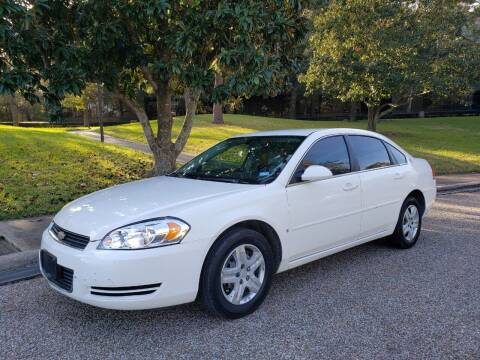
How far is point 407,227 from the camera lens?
569cm

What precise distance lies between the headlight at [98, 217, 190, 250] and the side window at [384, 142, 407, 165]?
128 inches

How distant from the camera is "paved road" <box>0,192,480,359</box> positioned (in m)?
3.29

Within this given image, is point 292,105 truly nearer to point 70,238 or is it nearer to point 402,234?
point 402,234

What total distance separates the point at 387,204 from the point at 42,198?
221 inches

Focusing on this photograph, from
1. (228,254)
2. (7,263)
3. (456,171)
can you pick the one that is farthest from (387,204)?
(456,171)

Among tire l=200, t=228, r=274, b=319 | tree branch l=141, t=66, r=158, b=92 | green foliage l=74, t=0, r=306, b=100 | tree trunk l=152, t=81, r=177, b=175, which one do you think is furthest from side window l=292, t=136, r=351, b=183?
tree trunk l=152, t=81, r=177, b=175

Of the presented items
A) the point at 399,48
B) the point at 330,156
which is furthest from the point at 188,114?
the point at 399,48

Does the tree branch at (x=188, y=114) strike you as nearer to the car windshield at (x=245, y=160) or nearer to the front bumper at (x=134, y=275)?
the car windshield at (x=245, y=160)

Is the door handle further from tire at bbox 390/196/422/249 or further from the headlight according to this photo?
the headlight

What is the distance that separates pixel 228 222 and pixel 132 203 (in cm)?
83

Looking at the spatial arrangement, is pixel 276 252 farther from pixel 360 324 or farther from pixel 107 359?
pixel 107 359

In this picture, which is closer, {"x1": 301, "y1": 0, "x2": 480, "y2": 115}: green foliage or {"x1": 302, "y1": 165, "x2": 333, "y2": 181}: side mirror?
{"x1": 302, "y1": 165, "x2": 333, "y2": 181}: side mirror

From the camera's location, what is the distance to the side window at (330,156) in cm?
453

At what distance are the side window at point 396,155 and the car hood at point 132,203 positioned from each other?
8.09ft
